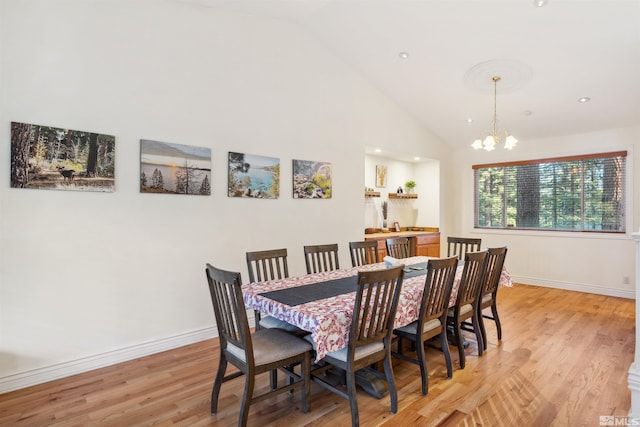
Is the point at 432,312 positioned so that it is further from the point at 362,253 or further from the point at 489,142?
the point at 489,142

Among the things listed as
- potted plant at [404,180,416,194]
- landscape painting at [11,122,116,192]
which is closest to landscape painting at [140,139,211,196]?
landscape painting at [11,122,116,192]

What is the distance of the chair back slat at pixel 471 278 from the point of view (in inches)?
110

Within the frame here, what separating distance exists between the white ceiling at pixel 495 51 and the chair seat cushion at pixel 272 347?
3.17m

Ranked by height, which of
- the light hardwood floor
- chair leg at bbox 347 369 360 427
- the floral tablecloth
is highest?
the floral tablecloth

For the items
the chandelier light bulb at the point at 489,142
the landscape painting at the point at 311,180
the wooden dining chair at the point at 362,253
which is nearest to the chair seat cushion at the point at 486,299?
the wooden dining chair at the point at 362,253

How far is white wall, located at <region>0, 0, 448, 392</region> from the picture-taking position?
8.55ft

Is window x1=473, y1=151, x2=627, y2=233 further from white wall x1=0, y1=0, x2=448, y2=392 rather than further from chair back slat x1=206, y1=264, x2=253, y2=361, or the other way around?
chair back slat x1=206, y1=264, x2=253, y2=361

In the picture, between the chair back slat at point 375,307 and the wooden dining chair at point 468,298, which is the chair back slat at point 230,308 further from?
the wooden dining chair at point 468,298

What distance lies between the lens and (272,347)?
213 centimetres

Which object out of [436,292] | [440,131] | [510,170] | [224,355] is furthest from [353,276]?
[510,170]

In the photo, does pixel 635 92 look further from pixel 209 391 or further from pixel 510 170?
pixel 209 391

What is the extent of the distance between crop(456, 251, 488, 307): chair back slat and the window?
3.71m

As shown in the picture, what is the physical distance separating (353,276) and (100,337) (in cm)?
220

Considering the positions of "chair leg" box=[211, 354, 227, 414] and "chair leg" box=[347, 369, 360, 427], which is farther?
"chair leg" box=[211, 354, 227, 414]
